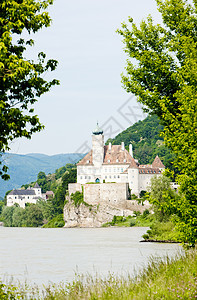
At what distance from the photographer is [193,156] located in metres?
14.4

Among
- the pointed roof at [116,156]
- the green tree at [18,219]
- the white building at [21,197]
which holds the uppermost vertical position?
the pointed roof at [116,156]

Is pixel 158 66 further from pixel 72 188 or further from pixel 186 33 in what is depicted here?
pixel 72 188

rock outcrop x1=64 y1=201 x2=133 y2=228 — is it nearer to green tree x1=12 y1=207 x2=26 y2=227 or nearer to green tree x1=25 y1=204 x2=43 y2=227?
green tree x1=25 y1=204 x2=43 y2=227

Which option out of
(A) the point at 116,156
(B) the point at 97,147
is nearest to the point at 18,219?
(B) the point at 97,147

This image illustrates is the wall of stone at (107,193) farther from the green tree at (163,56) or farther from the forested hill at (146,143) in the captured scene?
the green tree at (163,56)

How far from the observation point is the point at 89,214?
95.2 m

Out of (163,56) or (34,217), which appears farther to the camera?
(34,217)

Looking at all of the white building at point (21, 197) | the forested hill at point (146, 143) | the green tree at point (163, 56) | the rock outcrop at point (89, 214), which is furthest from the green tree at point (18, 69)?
the forested hill at point (146, 143)

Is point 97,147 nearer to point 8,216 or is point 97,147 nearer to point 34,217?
point 34,217

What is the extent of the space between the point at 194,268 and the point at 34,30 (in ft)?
22.7

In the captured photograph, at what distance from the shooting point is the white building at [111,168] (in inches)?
3765

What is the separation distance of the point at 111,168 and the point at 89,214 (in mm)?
10339

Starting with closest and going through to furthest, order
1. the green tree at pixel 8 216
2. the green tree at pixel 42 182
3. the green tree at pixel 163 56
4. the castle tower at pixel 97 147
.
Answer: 1. the green tree at pixel 163 56
2. the castle tower at pixel 97 147
3. the green tree at pixel 8 216
4. the green tree at pixel 42 182

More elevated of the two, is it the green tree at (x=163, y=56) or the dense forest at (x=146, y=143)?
the dense forest at (x=146, y=143)
